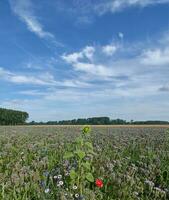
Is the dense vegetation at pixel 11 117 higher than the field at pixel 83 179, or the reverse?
the dense vegetation at pixel 11 117

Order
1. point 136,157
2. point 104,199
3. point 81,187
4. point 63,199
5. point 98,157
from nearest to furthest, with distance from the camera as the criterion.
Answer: point 63,199 < point 81,187 < point 104,199 < point 98,157 < point 136,157

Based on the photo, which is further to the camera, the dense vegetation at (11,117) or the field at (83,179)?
the dense vegetation at (11,117)

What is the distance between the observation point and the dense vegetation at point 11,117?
194 ft

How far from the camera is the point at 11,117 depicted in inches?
2351

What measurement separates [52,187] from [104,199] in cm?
82

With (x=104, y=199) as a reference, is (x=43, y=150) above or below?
above

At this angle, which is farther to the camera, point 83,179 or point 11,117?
point 11,117

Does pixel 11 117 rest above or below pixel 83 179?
above

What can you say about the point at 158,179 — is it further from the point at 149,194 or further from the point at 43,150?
the point at 43,150

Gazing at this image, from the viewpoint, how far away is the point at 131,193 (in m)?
6.10

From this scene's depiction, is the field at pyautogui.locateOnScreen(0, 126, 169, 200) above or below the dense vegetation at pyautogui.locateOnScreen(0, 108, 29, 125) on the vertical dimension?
below

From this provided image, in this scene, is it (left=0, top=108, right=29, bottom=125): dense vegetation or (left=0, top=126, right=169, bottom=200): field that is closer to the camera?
(left=0, top=126, right=169, bottom=200): field

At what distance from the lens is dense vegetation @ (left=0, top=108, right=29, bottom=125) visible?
59.2m

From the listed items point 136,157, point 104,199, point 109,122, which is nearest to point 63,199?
point 104,199
